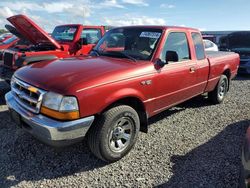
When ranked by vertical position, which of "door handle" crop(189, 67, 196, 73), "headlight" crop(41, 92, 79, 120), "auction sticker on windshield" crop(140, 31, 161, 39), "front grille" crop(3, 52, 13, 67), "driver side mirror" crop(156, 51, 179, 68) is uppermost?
"auction sticker on windshield" crop(140, 31, 161, 39)

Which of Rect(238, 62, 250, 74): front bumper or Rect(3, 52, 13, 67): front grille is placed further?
Rect(238, 62, 250, 74): front bumper

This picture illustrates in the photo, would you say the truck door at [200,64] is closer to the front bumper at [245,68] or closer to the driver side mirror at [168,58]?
the driver side mirror at [168,58]

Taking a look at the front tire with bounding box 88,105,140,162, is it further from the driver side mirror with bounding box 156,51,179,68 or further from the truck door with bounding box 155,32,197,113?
the driver side mirror with bounding box 156,51,179,68

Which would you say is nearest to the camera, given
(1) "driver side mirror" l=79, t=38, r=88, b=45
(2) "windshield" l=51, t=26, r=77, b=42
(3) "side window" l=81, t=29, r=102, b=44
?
(1) "driver side mirror" l=79, t=38, r=88, b=45

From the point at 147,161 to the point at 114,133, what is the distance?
24.9 inches

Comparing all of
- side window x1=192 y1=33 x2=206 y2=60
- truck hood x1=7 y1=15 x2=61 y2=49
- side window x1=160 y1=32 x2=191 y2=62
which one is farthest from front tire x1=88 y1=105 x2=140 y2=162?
truck hood x1=7 y1=15 x2=61 y2=49

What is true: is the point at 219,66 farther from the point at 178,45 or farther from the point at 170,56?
the point at 170,56

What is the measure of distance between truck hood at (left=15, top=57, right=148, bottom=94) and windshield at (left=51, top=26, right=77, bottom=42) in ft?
13.3

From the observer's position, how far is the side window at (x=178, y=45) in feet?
13.3

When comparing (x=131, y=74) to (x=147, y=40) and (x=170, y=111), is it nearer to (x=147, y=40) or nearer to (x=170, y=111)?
(x=147, y=40)

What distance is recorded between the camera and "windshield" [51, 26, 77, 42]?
7512 millimetres

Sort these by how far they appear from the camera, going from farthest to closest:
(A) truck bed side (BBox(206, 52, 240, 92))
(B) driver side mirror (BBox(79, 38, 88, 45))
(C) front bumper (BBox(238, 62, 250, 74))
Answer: (C) front bumper (BBox(238, 62, 250, 74))
(B) driver side mirror (BBox(79, 38, 88, 45))
(A) truck bed side (BBox(206, 52, 240, 92))

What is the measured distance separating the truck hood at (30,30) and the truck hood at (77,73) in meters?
3.02

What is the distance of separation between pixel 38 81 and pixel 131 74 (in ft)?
4.09
